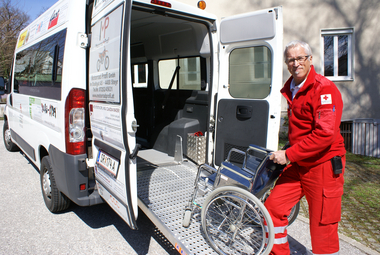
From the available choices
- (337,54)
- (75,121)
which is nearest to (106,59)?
(75,121)

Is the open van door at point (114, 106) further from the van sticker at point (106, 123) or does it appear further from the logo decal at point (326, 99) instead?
the logo decal at point (326, 99)

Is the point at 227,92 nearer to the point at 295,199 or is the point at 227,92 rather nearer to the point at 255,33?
the point at 255,33

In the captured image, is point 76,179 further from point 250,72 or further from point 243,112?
point 250,72

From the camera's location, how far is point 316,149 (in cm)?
197

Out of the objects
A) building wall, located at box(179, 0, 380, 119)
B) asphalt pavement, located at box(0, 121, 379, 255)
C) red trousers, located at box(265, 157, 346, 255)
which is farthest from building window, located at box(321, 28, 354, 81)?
red trousers, located at box(265, 157, 346, 255)

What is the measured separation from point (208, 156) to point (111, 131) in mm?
1578

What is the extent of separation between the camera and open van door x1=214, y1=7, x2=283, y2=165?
2975 millimetres

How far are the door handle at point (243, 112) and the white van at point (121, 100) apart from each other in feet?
0.05

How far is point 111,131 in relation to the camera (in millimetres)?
2639

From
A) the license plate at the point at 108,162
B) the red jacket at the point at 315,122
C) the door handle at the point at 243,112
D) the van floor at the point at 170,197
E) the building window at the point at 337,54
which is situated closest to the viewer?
the red jacket at the point at 315,122

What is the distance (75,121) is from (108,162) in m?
0.58

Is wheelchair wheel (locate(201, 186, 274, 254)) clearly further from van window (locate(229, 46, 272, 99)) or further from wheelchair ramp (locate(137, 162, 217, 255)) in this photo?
van window (locate(229, 46, 272, 99))

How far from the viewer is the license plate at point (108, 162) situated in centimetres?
267

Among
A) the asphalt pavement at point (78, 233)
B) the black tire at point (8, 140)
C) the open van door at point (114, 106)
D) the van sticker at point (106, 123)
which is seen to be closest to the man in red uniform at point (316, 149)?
the asphalt pavement at point (78, 233)
